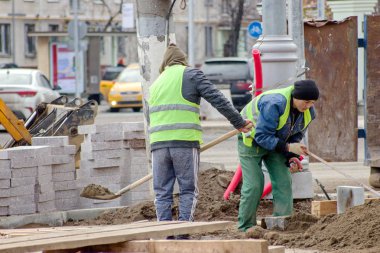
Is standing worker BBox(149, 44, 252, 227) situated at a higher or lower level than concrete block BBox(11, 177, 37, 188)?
higher

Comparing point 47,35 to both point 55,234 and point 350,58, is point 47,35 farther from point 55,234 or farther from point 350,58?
point 55,234

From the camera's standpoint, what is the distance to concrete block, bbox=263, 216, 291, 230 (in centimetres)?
1160

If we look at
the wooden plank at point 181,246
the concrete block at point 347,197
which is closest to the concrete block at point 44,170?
the concrete block at point 347,197

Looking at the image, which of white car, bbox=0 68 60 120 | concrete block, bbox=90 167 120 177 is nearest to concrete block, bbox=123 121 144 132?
concrete block, bbox=90 167 120 177

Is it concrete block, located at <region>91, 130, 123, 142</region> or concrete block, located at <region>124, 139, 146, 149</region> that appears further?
concrete block, located at <region>124, 139, 146, 149</region>

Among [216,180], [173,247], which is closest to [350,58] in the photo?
[216,180]

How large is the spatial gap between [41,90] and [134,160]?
1717 centimetres

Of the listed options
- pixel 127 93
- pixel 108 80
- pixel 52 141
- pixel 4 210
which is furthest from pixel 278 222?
pixel 108 80

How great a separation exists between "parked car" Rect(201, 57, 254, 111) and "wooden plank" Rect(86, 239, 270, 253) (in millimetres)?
30847

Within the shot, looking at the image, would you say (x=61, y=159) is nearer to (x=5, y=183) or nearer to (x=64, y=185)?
(x=64, y=185)

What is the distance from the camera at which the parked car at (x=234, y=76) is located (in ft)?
131

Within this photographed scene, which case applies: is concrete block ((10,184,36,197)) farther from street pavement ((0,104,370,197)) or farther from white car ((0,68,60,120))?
white car ((0,68,60,120))

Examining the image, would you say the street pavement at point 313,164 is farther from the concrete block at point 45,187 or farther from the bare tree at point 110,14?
the bare tree at point 110,14

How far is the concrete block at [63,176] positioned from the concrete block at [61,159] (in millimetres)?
126
